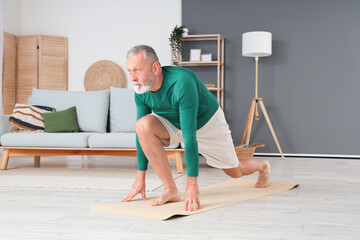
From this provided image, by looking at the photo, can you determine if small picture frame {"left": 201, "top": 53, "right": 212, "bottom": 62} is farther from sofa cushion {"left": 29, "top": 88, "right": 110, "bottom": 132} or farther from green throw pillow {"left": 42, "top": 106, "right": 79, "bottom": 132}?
green throw pillow {"left": 42, "top": 106, "right": 79, "bottom": 132}

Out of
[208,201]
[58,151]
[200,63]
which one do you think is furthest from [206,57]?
[208,201]

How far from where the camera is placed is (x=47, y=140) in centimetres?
386

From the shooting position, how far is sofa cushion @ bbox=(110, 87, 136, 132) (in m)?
4.24

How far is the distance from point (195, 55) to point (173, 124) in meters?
3.40

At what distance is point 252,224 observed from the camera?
6.16 feet

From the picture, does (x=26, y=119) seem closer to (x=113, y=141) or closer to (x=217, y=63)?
(x=113, y=141)

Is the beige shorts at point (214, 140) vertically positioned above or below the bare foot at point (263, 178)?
above

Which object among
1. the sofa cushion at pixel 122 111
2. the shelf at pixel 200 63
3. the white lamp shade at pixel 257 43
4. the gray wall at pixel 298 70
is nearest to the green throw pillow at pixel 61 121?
the sofa cushion at pixel 122 111

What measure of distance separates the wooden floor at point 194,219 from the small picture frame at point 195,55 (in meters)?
2.97

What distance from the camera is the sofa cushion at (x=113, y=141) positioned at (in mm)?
3770

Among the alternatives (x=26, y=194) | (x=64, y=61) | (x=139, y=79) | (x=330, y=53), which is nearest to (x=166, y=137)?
(x=139, y=79)

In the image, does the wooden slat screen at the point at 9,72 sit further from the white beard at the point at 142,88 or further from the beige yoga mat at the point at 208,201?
the white beard at the point at 142,88

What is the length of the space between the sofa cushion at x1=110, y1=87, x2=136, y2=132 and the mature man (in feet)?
5.95

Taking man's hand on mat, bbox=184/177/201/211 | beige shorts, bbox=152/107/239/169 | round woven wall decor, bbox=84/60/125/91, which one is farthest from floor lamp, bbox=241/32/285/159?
man's hand on mat, bbox=184/177/201/211
